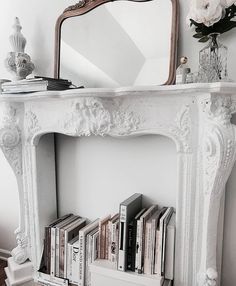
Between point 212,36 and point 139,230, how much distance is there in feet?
3.32

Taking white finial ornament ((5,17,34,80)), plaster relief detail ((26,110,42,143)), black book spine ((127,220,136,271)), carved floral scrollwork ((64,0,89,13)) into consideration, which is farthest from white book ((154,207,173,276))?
carved floral scrollwork ((64,0,89,13))

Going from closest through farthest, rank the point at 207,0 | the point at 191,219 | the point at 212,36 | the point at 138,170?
the point at 207,0
the point at 212,36
the point at 191,219
the point at 138,170

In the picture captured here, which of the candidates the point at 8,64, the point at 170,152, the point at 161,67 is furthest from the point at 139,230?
the point at 8,64

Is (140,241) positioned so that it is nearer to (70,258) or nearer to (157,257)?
(157,257)

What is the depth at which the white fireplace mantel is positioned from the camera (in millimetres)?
1135

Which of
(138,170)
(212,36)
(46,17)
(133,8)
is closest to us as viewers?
(212,36)

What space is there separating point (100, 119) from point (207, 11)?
26.6 inches

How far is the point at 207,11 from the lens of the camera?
1.04 meters

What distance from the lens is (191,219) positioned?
129cm

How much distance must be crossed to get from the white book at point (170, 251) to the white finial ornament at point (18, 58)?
1245mm

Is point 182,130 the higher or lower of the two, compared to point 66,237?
higher

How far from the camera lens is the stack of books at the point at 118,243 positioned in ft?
4.42

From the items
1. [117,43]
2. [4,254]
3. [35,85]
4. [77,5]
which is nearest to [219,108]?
[117,43]

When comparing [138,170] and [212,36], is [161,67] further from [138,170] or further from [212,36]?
[138,170]
